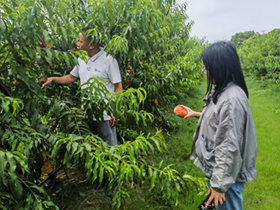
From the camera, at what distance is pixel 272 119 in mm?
5188

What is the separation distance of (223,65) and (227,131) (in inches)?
17.6

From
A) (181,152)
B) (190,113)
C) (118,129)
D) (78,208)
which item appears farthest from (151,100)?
(78,208)

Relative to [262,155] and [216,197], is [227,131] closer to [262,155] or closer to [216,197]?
[216,197]

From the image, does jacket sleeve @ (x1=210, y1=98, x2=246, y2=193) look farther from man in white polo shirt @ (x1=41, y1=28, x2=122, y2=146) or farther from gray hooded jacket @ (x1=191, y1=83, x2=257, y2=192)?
man in white polo shirt @ (x1=41, y1=28, x2=122, y2=146)

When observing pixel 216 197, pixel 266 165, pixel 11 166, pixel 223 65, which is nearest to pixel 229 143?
pixel 216 197

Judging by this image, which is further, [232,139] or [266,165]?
[266,165]

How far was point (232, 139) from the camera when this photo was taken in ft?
4.11

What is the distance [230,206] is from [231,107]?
767 millimetres

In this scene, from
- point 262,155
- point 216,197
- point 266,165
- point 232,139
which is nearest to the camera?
point 232,139

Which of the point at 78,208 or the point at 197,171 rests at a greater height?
the point at 78,208

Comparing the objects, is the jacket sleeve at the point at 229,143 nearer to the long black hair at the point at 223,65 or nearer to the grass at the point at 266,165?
the long black hair at the point at 223,65

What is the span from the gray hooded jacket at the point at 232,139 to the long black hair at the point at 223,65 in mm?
50

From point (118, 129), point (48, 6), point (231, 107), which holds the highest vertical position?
point (48, 6)

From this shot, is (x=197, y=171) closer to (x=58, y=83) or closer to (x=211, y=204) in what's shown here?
(x=211, y=204)
